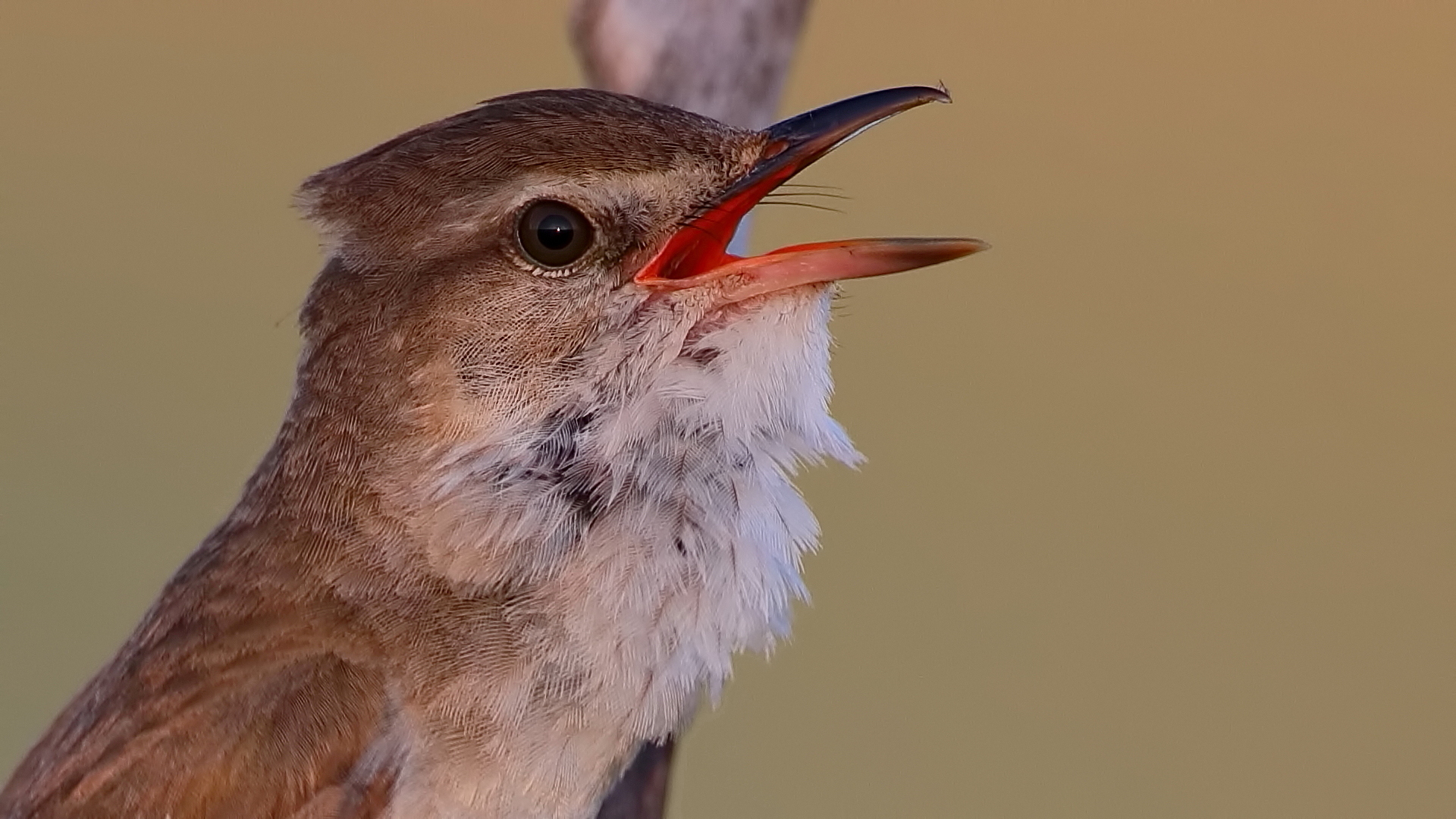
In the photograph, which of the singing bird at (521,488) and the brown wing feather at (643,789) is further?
the brown wing feather at (643,789)

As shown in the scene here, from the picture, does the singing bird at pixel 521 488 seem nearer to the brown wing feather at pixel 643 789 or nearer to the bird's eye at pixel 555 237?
the bird's eye at pixel 555 237

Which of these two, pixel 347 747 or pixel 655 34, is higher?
pixel 655 34

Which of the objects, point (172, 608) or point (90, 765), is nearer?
point (90, 765)

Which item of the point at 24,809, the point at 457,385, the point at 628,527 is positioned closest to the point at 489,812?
the point at 628,527

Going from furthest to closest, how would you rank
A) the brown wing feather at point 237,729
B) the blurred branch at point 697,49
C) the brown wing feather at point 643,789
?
the blurred branch at point 697,49, the brown wing feather at point 643,789, the brown wing feather at point 237,729

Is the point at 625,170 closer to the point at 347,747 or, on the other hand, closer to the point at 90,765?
the point at 347,747

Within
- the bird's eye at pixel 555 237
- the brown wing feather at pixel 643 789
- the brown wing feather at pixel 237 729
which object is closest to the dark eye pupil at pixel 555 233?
the bird's eye at pixel 555 237

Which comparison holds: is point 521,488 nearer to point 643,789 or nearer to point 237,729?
point 237,729

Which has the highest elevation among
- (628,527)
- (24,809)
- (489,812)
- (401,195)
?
(401,195)

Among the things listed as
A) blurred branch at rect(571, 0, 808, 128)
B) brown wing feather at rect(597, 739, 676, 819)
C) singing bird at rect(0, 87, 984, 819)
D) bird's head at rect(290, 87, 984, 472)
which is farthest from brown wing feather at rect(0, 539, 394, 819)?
blurred branch at rect(571, 0, 808, 128)
